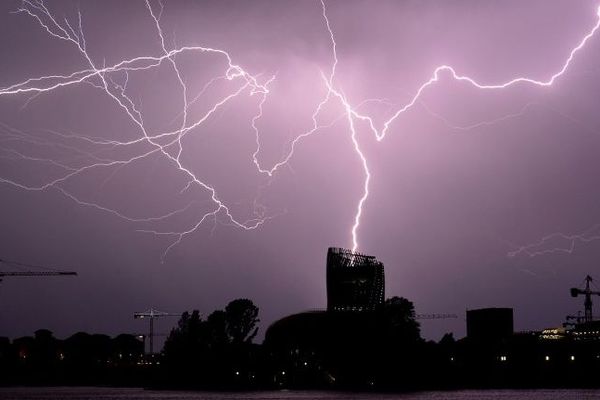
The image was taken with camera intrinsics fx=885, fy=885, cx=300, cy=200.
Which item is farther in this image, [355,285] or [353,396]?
[355,285]

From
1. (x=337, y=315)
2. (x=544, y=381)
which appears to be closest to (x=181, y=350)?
(x=337, y=315)

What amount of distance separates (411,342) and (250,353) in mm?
30298

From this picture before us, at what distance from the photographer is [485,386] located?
15562cm

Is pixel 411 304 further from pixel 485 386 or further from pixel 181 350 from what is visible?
pixel 181 350

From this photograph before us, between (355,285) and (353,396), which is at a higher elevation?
(355,285)

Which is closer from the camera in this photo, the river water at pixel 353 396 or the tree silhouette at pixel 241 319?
the river water at pixel 353 396

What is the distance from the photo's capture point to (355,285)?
14425 cm

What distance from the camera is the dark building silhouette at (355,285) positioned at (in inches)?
5669

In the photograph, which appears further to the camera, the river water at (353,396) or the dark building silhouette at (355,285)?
the dark building silhouette at (355,285)

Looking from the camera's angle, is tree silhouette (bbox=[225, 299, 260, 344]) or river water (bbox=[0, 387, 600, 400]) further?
tree silhouette (bbox=[225, 299, 260, 344])

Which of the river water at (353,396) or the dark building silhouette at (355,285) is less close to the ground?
Answer: the dark building silhouette at (355,285)

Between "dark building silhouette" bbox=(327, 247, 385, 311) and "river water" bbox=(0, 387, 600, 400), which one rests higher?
"dark building silhouette" bbox=(327, 247, 385, 311)

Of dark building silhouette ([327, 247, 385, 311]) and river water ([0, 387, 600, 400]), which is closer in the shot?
river water ([0, 387, 600, 400])

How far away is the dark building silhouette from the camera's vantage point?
144m
